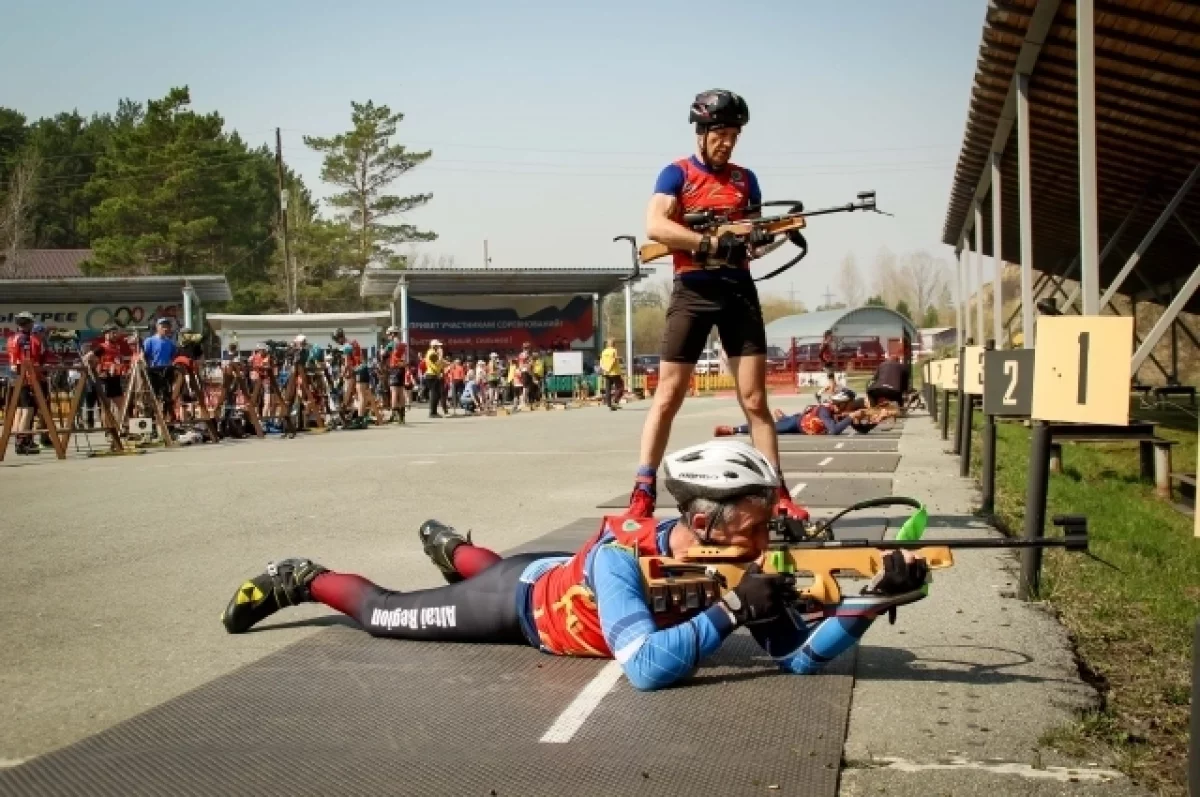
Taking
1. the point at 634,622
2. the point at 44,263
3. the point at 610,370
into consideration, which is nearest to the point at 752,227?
the point at 634,622

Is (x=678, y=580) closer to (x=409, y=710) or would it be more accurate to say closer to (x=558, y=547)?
(x=409, y=710)

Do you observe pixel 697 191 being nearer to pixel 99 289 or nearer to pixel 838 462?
pixel 838 462

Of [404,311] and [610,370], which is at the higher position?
[404,311]

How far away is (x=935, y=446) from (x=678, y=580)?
13563mm

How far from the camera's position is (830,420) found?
843 inches

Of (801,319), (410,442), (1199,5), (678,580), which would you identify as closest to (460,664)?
(678,580)

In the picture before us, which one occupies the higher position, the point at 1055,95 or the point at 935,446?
the point at 1055,95

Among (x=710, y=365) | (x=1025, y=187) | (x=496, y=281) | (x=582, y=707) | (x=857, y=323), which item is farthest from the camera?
(x=857, y=323)

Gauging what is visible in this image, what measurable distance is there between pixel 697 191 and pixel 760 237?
530mm

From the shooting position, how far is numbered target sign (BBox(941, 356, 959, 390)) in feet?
53.0

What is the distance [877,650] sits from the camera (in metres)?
5.53

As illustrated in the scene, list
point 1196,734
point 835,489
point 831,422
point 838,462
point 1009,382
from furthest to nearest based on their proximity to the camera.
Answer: point 831,422, point 838,462, point 835,489, point 1009,382, point 1196,734

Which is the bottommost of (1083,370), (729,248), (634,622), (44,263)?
(634,622)

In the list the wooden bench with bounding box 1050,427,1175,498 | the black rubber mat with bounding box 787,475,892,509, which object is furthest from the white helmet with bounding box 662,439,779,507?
the wooden bench with bounding box 1050,427,1175,498
